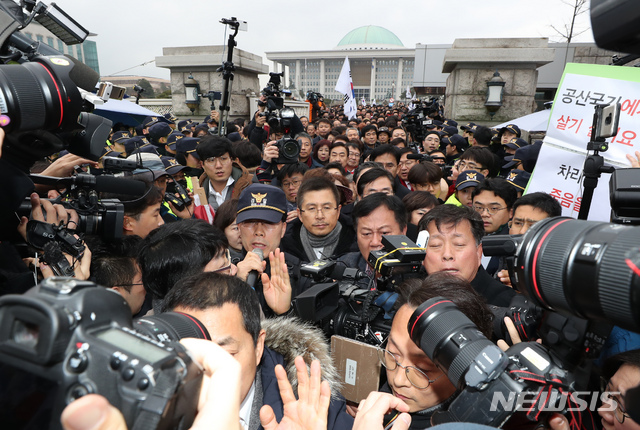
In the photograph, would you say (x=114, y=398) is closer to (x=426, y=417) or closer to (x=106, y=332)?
(x=106, y=332)

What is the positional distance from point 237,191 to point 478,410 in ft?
11.9

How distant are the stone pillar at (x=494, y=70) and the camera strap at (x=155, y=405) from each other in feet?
30.7

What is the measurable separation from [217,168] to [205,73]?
6.79 meters

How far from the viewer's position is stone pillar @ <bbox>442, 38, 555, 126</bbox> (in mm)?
8380

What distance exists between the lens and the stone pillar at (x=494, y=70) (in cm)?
838

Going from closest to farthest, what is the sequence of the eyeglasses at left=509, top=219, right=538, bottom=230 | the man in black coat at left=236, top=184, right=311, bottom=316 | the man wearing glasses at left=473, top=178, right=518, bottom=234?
1. the man in black coat at left=236, top=184, right=311, bottom=316
2. the eyeglasses at left=509, top=219, right=538, bottom=230
3. the man wearing glasses at left=473, top=178, right=518, bottom=234

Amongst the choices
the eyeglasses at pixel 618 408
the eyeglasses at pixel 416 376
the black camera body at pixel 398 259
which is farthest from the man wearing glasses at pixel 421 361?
the eyeglasses at pixel 618 408

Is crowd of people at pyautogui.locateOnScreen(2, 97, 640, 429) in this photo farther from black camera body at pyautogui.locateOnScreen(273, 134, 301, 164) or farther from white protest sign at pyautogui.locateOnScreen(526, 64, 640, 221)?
white protest sign at pyautogui.locateOnScreen(526, 64, 640, 221)

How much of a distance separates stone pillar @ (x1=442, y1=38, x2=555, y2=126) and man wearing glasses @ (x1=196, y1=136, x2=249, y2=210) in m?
6.32

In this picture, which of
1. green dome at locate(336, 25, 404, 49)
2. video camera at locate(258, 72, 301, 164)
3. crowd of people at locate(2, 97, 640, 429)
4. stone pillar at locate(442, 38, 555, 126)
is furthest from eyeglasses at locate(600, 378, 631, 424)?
green dome at locate(336, 25, 404, 49)

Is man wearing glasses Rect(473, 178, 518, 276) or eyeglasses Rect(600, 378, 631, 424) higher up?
man wearing glasses Rect(473, 178, 518, 276)

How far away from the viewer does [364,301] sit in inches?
73.9

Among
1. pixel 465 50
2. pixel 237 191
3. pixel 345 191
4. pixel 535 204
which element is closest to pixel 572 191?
pixel 535 204

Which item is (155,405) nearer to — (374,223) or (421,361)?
(421,361)
